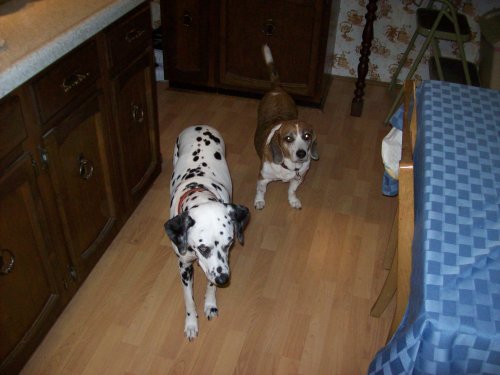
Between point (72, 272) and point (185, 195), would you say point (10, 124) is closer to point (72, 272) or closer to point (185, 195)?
point (185, 195)

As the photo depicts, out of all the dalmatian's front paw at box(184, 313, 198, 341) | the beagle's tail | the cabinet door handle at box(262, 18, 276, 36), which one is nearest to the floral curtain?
the cabinet door handle at box(262, 18, 276, 36)

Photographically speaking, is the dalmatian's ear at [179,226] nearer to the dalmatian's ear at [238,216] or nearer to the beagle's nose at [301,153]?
the dalmatian's ear at [238,216]

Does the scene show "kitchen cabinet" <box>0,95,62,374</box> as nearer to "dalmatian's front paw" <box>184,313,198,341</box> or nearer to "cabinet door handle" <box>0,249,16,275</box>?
"cabinet door handle" <box>0,249,16,275</box>

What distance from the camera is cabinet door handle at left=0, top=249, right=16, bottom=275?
5.61 feet

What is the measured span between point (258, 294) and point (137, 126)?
118 centimetres

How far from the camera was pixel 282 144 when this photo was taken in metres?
2.65

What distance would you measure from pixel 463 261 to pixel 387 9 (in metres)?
3.49

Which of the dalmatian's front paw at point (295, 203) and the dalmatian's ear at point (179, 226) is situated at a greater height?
the dalmatian's ear at point (179, 226)

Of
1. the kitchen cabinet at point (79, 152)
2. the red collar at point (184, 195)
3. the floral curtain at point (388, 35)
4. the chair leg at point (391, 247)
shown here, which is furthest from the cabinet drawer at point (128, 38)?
the floral curtain at point (388, 35)

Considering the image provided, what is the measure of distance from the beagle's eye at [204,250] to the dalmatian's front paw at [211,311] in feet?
2.09

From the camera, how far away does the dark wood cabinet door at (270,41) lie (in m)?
3.61

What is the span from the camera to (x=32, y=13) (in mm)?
2004

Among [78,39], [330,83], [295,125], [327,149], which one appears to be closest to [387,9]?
[330,83]

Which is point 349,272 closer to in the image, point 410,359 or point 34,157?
point 410,359
